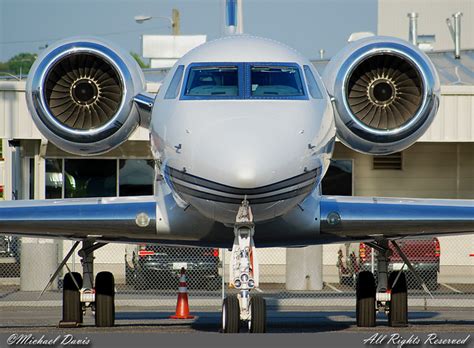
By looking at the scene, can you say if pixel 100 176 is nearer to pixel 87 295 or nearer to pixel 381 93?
pixel 87 295

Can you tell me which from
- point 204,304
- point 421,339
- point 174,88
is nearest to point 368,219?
point 421,339

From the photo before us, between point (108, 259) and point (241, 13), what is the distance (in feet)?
36.8

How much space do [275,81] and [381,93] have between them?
251 cm

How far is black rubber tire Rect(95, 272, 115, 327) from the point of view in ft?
54.3

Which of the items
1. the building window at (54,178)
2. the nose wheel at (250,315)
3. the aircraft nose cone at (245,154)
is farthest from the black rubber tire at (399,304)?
the building window at (54,178)

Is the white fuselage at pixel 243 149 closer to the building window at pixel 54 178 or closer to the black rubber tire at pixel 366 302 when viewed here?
the black rubber tire at pixel 366 302

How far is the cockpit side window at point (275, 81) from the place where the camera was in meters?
13.4

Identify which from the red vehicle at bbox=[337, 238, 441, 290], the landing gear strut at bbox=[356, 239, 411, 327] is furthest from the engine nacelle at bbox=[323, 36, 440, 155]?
the red vehicle at bbox=[337, 238, 441, 290]

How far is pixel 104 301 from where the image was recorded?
16.6 meters

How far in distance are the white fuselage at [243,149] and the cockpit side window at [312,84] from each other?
0.23 feet

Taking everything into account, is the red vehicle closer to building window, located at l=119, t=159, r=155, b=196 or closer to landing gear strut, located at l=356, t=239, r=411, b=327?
building window, located at l=119, t=159, r=155, b=196

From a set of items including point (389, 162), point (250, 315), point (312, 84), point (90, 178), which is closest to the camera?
point (250, 315)

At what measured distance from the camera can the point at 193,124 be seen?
12602 mm

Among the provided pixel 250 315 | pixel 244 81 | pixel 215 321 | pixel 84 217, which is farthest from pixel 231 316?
pixel 215 321
